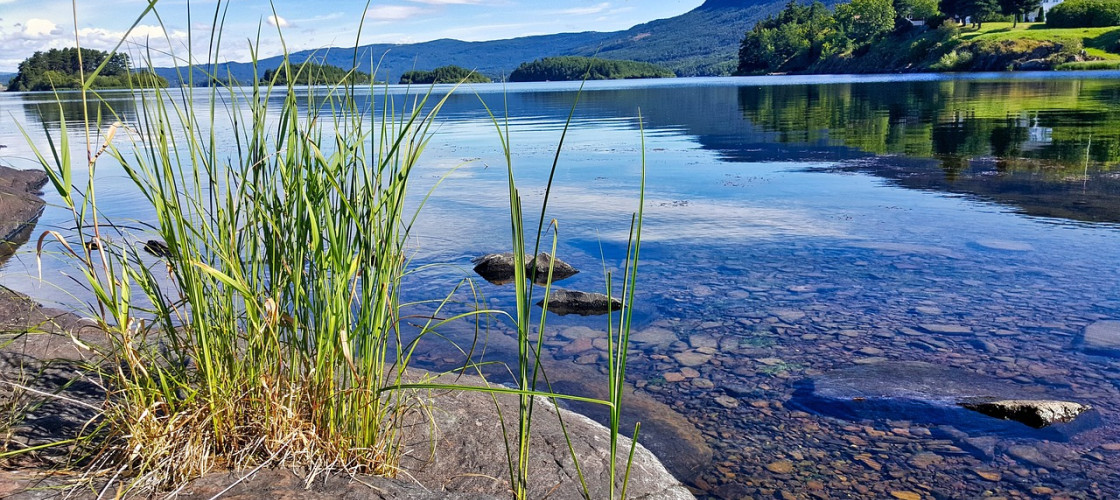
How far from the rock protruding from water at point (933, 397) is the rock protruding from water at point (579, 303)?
80.8 inches

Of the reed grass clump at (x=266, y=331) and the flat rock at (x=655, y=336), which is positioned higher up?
the reed grass clump at (x=266, y=331)

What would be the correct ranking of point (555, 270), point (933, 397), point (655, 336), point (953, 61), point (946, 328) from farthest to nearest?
point (953, 61), point (555, 270), point (655, 336), point (946, 328), point (933, 397)

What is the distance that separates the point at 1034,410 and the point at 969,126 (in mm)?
18629

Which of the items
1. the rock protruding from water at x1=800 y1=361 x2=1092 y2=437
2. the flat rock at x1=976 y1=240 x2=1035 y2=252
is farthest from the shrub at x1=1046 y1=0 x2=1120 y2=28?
the rock protruding from water at x1=800 y1=361 x2=1092 y2=437

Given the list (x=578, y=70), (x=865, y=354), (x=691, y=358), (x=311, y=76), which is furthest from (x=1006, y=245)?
(x=578, y=70)

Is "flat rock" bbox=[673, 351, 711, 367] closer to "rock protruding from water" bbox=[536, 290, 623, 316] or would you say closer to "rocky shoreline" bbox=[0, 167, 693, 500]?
"rock protruding from water" bbox=[536, 290, 623, 316]

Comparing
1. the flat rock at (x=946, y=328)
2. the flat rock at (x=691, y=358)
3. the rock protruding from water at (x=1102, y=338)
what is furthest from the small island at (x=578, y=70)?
the flat rock at (x=691, y=358)

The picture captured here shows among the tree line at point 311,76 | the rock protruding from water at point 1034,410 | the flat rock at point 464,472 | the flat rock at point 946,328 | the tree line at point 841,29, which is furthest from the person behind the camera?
the tree line at point 841,29

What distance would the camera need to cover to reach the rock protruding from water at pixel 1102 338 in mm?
5109

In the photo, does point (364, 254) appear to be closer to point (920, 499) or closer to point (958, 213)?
point (920, 499)

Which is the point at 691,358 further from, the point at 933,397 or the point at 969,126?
the point at 969,126

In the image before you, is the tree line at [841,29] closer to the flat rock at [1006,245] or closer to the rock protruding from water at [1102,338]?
the flat rock at [1006,245]

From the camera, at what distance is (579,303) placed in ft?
21.4

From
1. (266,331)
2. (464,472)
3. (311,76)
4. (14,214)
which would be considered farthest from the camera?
(14,214)
